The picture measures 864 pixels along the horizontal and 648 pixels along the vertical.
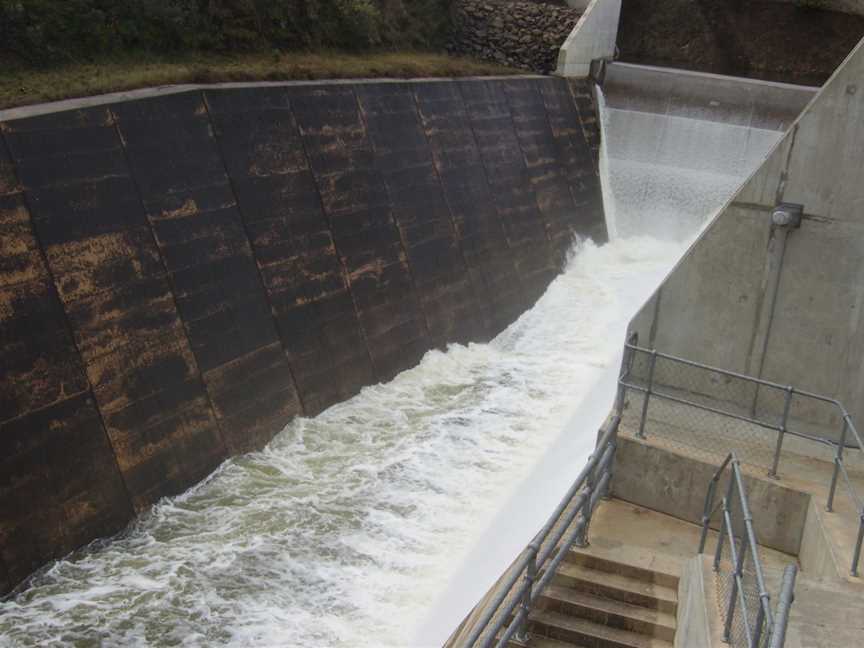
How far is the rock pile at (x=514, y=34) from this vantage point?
832 inches

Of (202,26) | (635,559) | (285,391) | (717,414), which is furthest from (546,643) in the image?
(202,26)

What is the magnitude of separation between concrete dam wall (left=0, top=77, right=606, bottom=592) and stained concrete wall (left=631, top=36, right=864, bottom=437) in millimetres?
4471

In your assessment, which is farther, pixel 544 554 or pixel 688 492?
pixel 688 492

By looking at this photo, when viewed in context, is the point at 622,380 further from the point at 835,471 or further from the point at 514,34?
the point at 514,34

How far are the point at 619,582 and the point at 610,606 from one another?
12.0 inches

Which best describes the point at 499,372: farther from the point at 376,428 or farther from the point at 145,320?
the point at 145,320

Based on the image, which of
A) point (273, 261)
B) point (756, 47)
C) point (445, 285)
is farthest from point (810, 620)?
point (756, 47)

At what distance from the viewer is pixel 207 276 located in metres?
10.2

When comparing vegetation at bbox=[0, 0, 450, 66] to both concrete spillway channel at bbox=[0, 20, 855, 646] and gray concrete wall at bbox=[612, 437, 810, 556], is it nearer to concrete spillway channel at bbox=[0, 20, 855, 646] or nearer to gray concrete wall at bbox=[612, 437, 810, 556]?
concrete spillway channel at bbox=[0, 20, 855, 646]

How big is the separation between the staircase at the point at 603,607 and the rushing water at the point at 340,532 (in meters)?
1.10

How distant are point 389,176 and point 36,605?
8.23m

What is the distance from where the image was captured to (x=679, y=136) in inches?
805

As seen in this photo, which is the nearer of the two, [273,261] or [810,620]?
[810,620]

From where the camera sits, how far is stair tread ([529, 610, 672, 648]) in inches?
275
